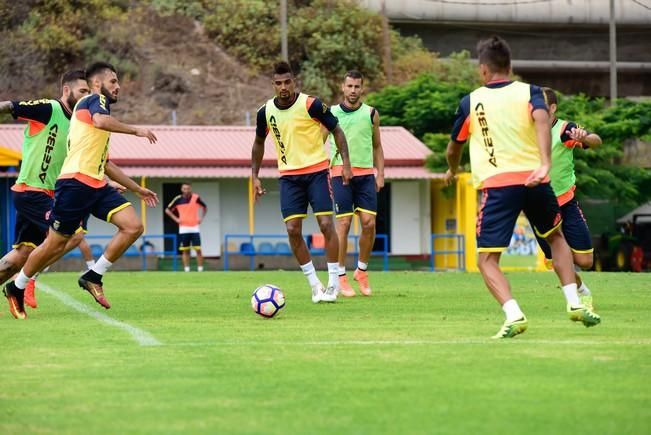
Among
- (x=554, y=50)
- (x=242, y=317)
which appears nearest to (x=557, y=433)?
(x=242, y=317)

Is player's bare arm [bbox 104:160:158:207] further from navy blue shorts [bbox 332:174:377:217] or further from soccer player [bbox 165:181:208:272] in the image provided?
soccer player [bbox 165:181:208:272]

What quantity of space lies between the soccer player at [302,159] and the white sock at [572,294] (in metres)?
4.19

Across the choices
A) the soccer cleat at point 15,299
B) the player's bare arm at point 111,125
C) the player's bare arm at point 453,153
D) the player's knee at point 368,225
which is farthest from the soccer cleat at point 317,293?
the player's bare arm at point 453,153

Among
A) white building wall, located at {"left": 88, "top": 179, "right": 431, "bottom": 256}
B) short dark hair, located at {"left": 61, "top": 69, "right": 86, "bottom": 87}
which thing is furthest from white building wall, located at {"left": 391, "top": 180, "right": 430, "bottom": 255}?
short dark hair, located at {"left": 61, "top": 69, "right": 86, "bottom": 87}

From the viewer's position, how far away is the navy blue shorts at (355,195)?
15898 millimetres

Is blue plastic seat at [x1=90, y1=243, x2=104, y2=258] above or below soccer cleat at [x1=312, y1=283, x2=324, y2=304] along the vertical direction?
below

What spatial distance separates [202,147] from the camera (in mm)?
36781

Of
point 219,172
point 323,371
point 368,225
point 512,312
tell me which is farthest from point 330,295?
point 219,172

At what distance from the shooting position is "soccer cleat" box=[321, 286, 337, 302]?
560 inches

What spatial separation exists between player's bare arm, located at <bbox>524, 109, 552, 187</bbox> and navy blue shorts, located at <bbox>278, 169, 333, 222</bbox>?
4656 millimetres

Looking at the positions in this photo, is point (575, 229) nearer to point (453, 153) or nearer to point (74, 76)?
point (453, 153)

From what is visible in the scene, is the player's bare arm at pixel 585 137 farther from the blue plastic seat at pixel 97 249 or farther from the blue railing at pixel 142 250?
the blue plastic seat at pixel 97 249

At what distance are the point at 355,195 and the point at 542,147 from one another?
648 centimetres

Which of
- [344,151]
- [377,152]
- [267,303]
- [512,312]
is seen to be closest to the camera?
[512,312]
